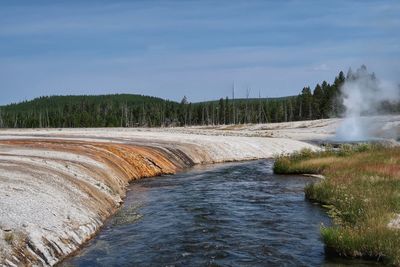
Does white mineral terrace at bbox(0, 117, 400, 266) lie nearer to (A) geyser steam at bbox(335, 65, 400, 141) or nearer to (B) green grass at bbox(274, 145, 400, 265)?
(B) green grass at bbox(274, 145, 400, 265)

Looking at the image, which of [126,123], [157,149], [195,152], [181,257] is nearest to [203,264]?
[181,257]

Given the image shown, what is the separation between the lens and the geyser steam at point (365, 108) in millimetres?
95438

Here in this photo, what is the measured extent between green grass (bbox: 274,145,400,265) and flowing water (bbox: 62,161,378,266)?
26.3 inches

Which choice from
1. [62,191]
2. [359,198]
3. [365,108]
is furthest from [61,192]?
[365,108]

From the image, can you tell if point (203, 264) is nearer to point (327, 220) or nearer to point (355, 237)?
point (355, 237)

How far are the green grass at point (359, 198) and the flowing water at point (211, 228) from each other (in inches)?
26.3

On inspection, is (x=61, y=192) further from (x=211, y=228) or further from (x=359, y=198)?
(x=359, y=198)

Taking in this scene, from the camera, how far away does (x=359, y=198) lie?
19.2 metres

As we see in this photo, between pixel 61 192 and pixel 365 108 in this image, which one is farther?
pixel 365 108

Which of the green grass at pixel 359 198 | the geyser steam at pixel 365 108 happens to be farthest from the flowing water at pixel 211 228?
the geyser steam at pixel 365 108

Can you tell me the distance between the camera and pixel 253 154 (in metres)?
50.0

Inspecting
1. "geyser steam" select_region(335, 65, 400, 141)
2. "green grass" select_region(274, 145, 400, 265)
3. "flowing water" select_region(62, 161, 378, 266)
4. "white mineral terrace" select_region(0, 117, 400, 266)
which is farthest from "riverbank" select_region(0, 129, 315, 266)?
"geyser steam" select_region(335, 65, 400, 141)

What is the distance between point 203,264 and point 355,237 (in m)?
4.43

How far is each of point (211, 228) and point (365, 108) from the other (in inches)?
4207
